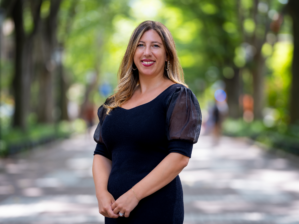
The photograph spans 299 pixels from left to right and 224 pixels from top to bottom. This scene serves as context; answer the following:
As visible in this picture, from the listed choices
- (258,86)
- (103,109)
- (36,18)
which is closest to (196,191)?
(103,109)

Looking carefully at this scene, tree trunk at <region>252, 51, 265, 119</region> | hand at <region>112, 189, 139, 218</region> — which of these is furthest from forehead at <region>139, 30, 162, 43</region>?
tree trunk at <region>252, 51, 265, 119</region>

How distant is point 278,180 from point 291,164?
3320 millimetres

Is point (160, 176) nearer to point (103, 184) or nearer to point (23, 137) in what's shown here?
point (103, 184)

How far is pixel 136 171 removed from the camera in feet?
8.12

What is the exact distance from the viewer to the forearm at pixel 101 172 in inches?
103

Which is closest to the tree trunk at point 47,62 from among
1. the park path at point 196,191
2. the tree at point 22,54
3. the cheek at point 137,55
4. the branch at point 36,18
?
the branch at point 36,18

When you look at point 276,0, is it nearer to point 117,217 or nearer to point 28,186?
point 28,186

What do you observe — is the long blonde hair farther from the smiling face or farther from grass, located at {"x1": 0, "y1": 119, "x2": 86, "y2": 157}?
grass, located at {"x1": 0, "y1": 119, "x2": 86, "y2": 157}

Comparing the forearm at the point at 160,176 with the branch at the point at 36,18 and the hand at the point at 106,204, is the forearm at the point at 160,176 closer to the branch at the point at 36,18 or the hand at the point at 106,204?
Result: the hand at the point at 106,204

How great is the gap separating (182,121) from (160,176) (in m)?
0.29

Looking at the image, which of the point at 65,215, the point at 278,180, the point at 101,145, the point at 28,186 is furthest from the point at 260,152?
the point at 101,145

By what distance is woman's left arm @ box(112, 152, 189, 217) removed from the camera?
7.81 ft

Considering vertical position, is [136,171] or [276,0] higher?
[276,0]

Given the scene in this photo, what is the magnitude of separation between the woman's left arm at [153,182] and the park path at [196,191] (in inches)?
160
